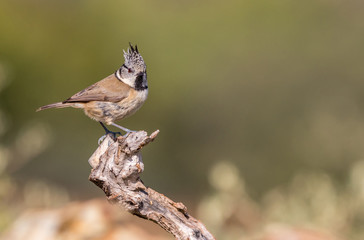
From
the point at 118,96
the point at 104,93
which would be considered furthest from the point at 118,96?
the point at 104,93

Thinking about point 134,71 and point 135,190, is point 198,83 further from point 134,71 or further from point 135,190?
point 135,190

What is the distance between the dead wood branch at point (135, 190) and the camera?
3.88 meters

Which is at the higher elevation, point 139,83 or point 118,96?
point 139,83

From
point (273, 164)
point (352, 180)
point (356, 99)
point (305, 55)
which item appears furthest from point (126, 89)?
point (305, 55)

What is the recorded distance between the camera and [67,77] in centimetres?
1378

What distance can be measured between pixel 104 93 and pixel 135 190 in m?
1.43

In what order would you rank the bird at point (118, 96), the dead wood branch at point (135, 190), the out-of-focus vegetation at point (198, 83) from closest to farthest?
1. the dead wood branch at point (135, 190)
2. the bird at point (118, 96)
3. the out-of-focus vegetation at point (198, 83)

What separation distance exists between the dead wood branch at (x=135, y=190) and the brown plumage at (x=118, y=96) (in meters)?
1.16

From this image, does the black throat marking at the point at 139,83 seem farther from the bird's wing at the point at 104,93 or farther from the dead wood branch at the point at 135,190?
the dead wood branch at the point at 135,190

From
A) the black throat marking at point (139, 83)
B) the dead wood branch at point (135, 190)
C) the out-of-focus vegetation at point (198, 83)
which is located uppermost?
the out-of-focus vegetation at point (198, 83)

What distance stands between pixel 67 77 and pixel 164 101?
2163 mm

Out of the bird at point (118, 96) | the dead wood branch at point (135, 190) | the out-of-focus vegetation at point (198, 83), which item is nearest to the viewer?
the dead wood branch at point (135, 190)

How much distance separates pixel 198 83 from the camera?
48.5 feet

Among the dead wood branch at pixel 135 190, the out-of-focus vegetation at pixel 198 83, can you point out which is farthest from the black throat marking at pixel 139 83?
the out-of-focus vegetation at pixel 198 83
